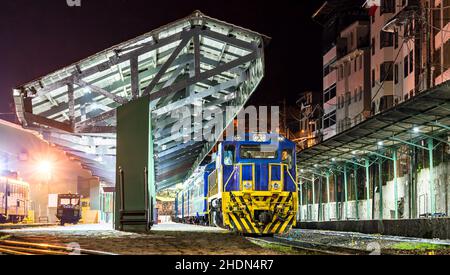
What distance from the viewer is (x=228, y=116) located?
2859 cm

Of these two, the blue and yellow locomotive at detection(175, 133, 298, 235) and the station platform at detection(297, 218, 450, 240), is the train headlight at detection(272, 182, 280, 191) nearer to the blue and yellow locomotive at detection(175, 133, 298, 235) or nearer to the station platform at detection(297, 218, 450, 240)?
the blue and yellow locomotive at detection(175, 133, 298, 235)

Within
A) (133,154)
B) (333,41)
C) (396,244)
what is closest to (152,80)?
(133,154)

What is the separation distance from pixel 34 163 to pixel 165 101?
95.7ft

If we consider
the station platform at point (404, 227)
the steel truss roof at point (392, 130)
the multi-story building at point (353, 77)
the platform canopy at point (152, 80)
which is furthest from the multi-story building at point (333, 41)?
the platform canopy at point (152, 80)

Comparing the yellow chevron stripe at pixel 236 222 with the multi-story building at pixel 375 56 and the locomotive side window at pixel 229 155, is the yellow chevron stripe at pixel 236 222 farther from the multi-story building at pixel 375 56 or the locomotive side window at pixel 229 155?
the multi-story building at pixel 375 56

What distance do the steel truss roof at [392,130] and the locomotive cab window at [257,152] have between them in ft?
11.5

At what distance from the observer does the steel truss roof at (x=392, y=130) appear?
1848 centimetres

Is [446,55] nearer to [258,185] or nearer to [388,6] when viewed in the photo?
[388,6]

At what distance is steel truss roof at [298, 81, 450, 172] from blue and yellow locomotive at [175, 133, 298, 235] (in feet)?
11.5

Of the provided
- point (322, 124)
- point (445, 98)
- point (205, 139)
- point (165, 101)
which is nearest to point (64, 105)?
point (165, 101)

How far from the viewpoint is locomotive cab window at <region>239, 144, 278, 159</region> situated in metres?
21.0

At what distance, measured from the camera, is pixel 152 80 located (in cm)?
1983
